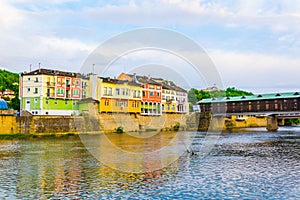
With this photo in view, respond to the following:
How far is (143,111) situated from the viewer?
78.6 meters

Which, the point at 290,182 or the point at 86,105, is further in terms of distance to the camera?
the point at 86,105

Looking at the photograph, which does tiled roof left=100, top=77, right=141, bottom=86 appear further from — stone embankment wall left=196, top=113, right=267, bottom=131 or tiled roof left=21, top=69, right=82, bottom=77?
stone embankment wall left=196, top=113, right=267, bottom=131

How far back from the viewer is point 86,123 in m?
64.1

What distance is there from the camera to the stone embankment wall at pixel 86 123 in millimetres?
53188

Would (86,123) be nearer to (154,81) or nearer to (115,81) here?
(115,81)

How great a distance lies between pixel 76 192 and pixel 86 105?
178 feet

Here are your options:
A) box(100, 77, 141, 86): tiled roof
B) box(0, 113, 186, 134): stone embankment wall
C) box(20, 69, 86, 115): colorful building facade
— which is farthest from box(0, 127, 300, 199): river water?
box(100, 77, 141, 86): tiled roof

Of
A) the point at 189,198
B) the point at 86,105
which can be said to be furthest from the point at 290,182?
the point at 86,105

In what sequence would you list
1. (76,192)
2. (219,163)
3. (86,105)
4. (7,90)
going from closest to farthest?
(76,192), (219,163), (86,105), (7,90)

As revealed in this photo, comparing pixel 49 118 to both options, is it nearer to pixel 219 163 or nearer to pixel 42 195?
pixel 219 163

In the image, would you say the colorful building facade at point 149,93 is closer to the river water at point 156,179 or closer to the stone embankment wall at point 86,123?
the stone embankment wall at point 86,123

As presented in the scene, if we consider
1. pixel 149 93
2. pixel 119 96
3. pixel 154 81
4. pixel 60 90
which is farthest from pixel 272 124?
pixel 60 90

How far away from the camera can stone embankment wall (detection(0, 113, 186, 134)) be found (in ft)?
174

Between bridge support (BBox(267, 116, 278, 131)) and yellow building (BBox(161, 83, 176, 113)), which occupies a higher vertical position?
yellow building (BBox(161, 83, 176, 113))
